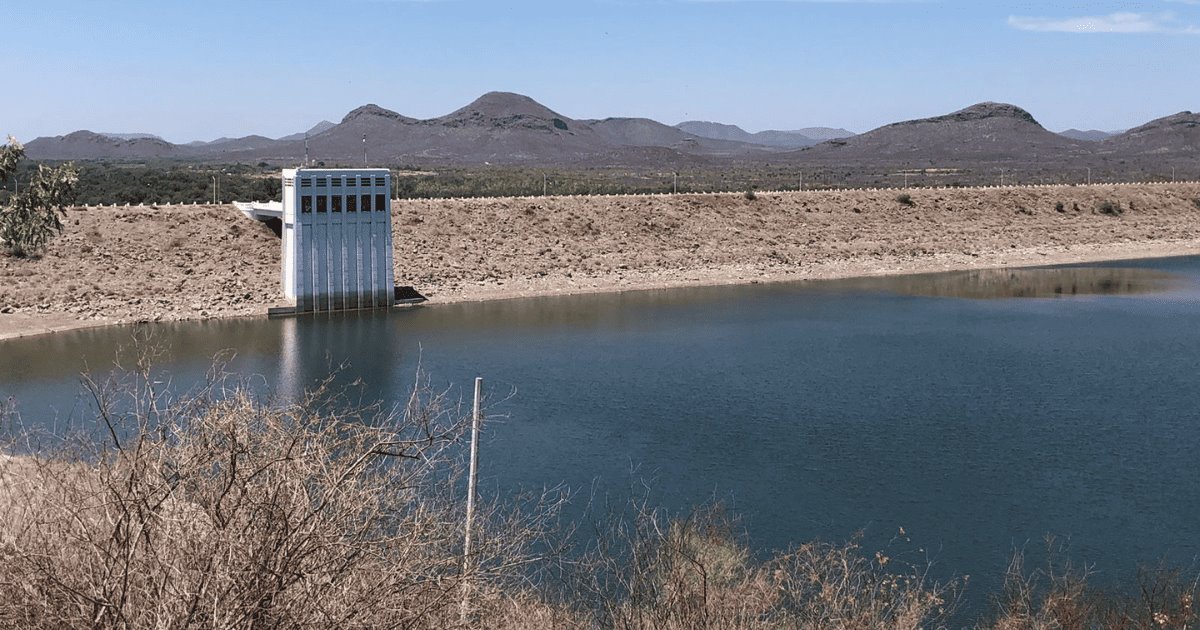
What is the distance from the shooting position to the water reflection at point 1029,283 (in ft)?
191

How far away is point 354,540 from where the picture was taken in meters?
9.63

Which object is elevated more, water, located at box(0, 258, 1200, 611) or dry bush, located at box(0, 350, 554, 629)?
dry bush, located at box(0, 350, 554, 629)

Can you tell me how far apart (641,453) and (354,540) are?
59.5ft

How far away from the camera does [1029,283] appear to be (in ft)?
204

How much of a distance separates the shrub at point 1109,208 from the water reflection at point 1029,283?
19240 millimetres

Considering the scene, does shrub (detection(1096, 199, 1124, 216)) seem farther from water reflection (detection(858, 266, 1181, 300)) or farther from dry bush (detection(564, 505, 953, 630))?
dry bush (detection(564, 505, 953, 630))

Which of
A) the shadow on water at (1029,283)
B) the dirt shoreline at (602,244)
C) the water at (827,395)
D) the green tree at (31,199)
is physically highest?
the green tree at (31,199)

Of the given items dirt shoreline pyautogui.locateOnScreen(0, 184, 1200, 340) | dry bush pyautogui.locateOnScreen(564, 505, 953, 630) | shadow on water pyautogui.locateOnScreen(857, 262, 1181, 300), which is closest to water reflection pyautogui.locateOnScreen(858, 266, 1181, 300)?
shadow on water pyautogui.locateOnScreen(857, 262, 1181, 300)

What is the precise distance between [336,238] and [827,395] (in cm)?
2439

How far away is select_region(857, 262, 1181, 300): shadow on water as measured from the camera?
58156 millimetres

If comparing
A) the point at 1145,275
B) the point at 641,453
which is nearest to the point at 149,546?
the point at 641,453

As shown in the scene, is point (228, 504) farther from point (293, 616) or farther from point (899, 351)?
point (899, 351)

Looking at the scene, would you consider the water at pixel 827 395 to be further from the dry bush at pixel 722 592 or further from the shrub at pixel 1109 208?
the shrub at pixel 1109 208

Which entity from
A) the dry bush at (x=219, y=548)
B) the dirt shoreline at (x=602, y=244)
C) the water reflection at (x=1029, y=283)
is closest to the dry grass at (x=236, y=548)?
the dry bush at (x=219, y=548)
